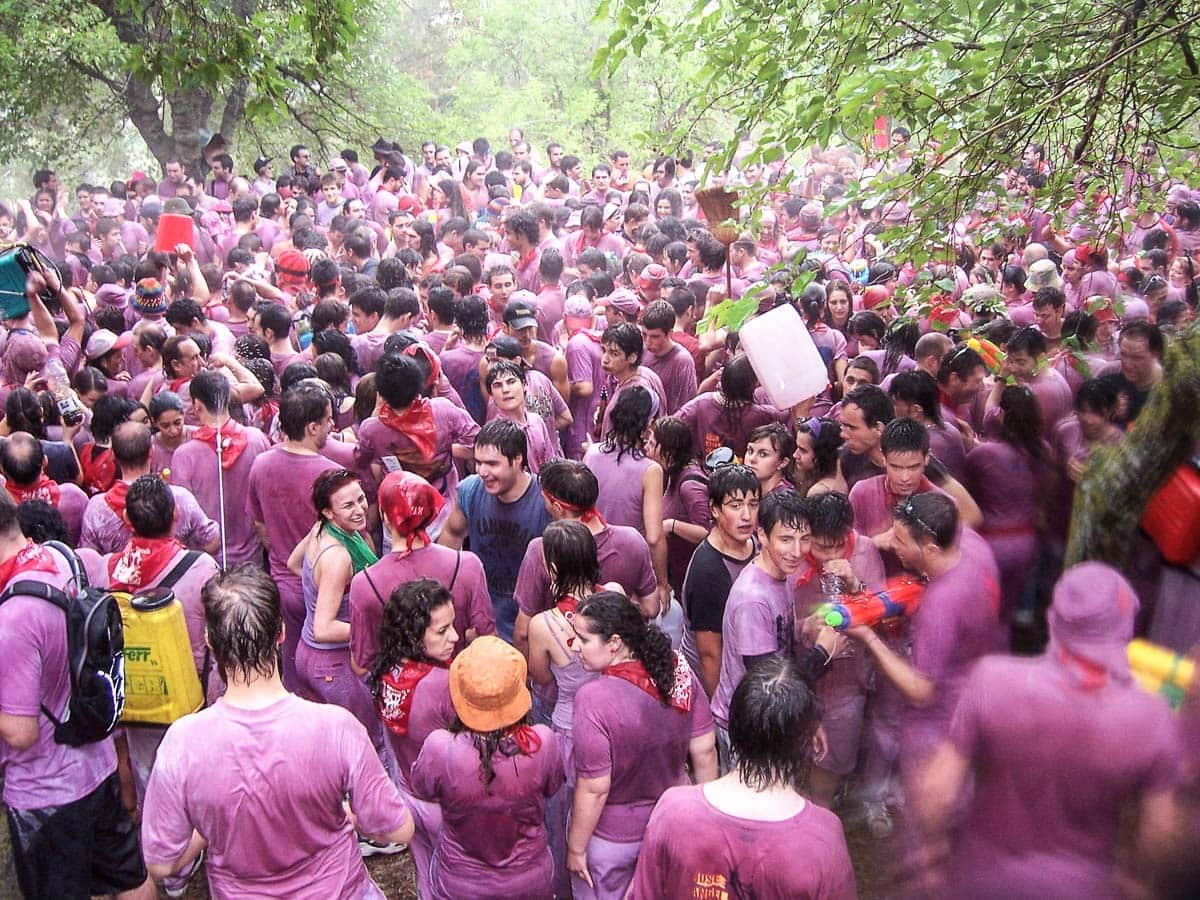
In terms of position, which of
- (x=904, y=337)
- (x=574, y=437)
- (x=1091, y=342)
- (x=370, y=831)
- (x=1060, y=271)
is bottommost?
(x=370, y=831)

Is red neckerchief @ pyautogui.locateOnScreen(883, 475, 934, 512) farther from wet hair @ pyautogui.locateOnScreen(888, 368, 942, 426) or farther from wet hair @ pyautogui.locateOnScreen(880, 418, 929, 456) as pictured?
wet hair @ pyautogui.locateOnScreen(888, 368, 942, 426)

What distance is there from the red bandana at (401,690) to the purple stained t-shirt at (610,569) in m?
0.62

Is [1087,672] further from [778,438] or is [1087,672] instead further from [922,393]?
[922,393]

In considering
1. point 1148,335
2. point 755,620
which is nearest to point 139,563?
point 755,620

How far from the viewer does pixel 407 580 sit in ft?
12.2

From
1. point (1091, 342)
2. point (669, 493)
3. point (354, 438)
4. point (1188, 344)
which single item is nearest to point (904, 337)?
point (1091, 342)

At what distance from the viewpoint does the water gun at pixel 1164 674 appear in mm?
2555

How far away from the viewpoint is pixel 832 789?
13.8ft

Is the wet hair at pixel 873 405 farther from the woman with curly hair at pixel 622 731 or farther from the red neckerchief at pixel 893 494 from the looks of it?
the woman with curly hair at pixel 622 731

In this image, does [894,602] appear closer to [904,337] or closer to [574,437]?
[904,337]

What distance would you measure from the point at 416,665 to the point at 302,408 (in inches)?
64.7

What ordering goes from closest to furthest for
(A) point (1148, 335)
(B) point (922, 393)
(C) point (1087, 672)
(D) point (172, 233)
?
(C) point (1087, 672) → (B) point (922, 393) → (A) point (1148, 335) → (D) point (172, 233)

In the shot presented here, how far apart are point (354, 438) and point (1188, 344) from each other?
13.0ft

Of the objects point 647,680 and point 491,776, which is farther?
point 647,680
